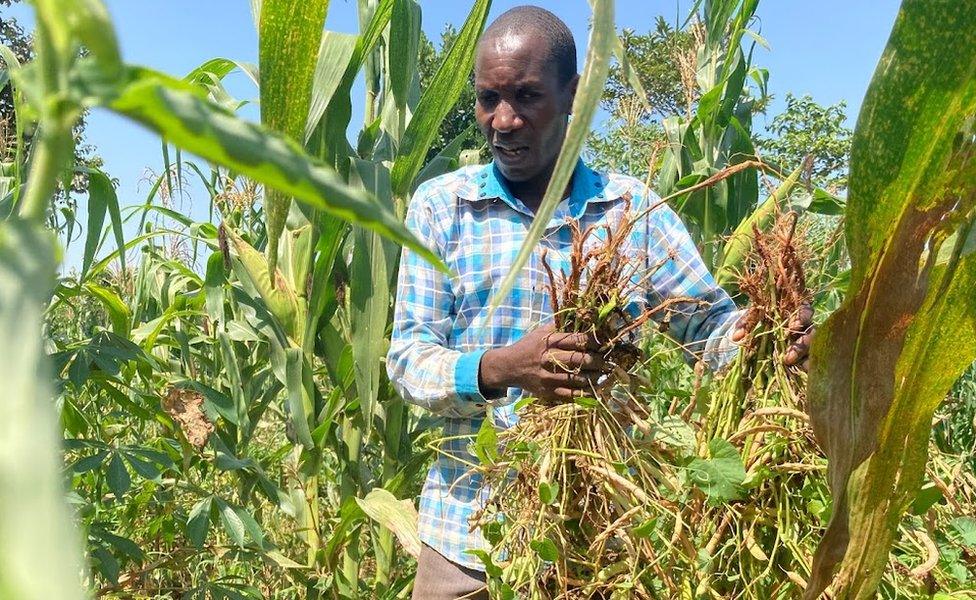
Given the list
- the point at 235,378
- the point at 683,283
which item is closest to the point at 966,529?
the point at 683,283

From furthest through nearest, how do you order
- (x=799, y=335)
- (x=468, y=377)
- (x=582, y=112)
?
(x=468, y=377) < (x=799, y=335) < (x=582, y=112)

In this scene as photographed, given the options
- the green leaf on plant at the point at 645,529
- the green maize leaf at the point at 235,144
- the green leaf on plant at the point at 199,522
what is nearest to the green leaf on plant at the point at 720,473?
the green leaf on plant at the point at 645,529

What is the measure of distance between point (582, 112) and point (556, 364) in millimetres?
757

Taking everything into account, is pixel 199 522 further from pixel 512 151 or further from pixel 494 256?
pixel 512 151

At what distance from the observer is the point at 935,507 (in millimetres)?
923

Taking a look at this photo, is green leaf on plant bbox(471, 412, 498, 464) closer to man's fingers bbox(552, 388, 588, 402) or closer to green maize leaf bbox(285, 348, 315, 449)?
man's fingers bbox(552, 388, 588, 402)

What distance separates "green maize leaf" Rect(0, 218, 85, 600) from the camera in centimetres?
11

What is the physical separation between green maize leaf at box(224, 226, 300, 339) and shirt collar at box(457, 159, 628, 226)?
461mm

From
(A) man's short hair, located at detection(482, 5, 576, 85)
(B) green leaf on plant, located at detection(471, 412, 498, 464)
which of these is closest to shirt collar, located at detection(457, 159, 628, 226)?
(A) man's short hair, located at detection(482, 5, 576, 85)

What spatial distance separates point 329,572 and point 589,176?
1.01 metres

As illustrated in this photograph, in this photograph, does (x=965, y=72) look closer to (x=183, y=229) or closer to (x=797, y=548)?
(x=797, y=548)

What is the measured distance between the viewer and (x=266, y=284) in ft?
5.96

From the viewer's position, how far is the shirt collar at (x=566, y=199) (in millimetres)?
1592

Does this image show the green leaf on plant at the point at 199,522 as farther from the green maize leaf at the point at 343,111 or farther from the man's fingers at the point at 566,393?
the man's fingers at the point at 566,393
